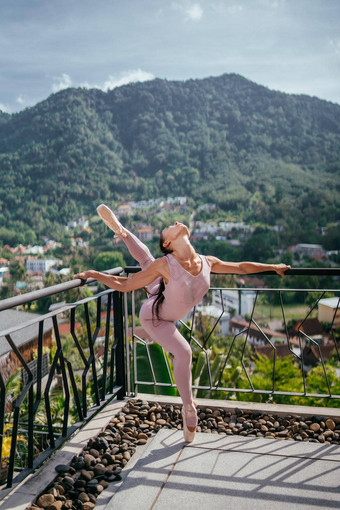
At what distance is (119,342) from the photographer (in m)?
3.07

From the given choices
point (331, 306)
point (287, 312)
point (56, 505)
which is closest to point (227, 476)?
point (56, 505)

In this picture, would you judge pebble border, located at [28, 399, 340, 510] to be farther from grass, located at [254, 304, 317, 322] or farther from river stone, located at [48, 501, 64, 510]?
grass, located at [254, 304, 317, 322]

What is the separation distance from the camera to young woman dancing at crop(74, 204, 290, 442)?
221cm

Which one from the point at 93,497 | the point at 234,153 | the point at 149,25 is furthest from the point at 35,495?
the point at 149,25

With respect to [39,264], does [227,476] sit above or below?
above

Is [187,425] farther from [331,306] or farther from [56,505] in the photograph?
[331,306]

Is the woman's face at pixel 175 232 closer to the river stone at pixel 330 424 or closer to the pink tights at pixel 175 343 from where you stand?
the pink tights at pixel 175 343

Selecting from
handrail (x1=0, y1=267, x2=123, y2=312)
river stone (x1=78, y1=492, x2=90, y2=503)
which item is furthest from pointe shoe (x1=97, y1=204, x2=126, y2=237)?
river stone (x1=78, y1=492, x2=90, y2=503)

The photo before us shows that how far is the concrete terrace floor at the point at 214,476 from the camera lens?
6.21ft

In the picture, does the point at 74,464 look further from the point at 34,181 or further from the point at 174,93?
the point at 174,93

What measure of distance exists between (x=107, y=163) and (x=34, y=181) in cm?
1253

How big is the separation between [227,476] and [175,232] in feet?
3.71

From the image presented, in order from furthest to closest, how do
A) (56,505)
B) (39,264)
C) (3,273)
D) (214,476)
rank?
1. (39,264)
2. (3,273)
3. (214,476)
4. (56,505)

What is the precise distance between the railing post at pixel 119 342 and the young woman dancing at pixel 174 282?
2.16 feet
